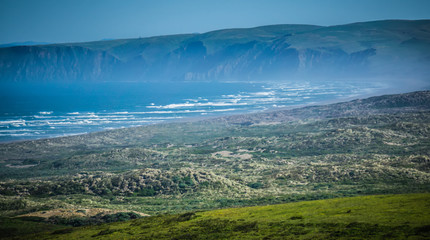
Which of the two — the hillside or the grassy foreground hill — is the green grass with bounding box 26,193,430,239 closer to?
the grassy foreground hill

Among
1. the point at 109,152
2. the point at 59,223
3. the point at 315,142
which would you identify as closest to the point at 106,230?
the point at 59,223

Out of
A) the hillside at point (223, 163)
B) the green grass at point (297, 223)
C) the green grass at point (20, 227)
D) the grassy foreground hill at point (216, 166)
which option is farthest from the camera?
the hillside at point (223, 163)

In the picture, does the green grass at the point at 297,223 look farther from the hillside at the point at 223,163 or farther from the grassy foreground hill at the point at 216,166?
the hillside at the point at 223,163

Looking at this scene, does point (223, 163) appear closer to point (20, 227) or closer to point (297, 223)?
point (20, 227)

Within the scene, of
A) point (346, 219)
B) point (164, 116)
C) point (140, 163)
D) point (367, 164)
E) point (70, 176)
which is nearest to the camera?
point (346, 219)

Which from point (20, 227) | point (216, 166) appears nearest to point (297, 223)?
point (20, 227)

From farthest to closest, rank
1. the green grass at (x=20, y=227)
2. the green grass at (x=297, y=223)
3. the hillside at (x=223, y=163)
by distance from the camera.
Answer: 1. the hillside at (x=223, y=163)
2. the green grass at (x=20, y=227)
3. the green grass at (x=297, y=223)

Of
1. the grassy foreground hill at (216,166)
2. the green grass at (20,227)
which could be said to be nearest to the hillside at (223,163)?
the grassy foreground hill at (216,166)

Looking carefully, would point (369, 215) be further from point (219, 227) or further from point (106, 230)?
point (106, 230)
